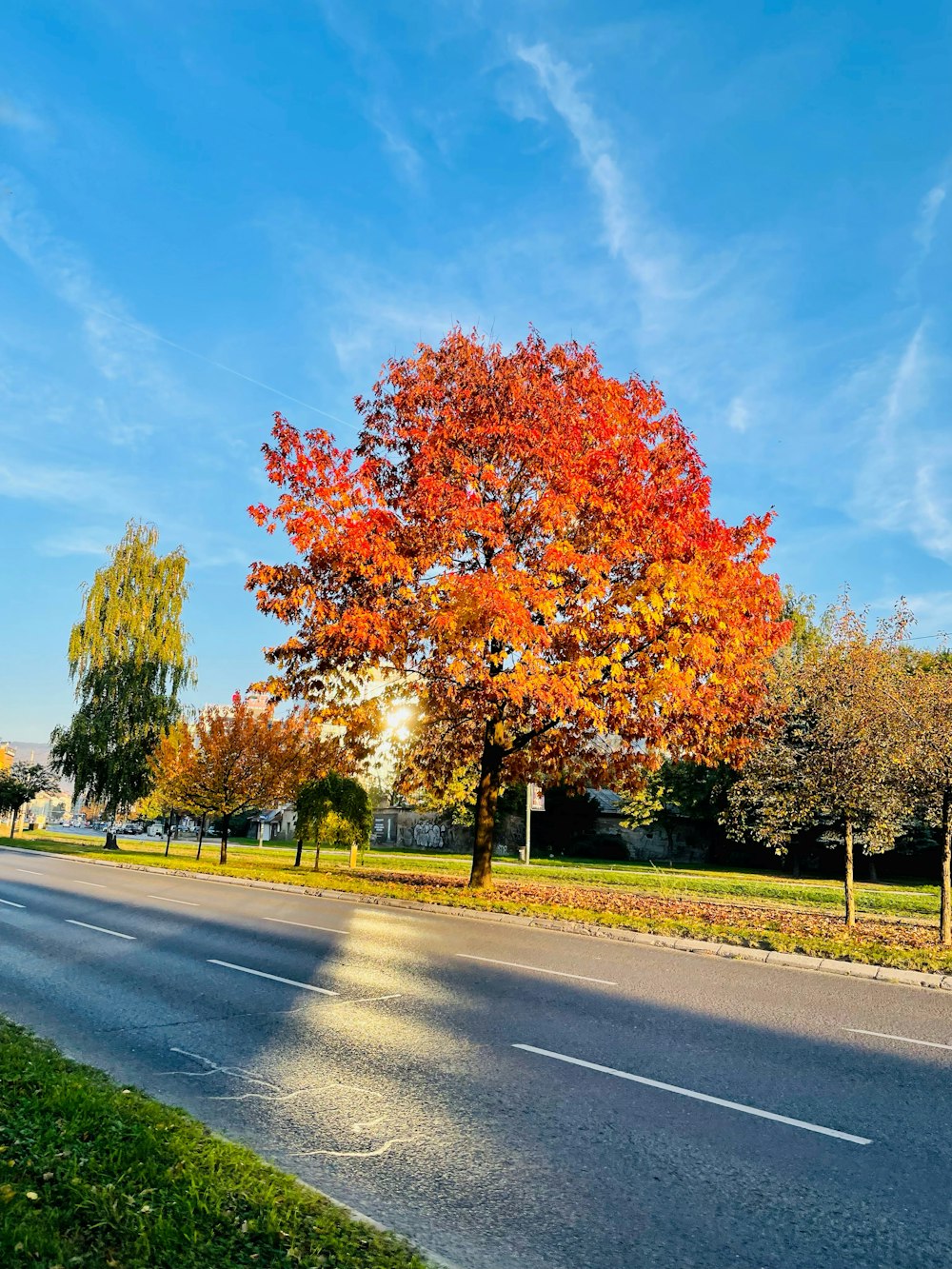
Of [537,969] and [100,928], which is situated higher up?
[537,969]

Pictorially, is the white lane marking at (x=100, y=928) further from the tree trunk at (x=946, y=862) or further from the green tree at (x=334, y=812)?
the green tree at (x=334, y=812)

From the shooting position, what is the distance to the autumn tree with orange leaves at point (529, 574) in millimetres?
16938

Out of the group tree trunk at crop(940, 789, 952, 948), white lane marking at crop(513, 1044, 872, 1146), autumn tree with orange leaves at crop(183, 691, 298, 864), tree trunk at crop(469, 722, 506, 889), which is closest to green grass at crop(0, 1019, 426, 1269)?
white lane marking at crop(513, 1044, 872, 1146)

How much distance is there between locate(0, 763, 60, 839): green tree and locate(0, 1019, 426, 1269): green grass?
48213mm

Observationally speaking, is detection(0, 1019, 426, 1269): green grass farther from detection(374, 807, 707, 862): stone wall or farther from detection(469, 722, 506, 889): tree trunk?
detection(374, 807, 707, 862): stone wall

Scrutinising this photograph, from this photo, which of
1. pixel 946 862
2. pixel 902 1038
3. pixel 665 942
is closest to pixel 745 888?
pixel 946 862

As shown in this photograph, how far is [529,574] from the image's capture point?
1697cm

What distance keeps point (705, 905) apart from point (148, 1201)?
61.5 feet

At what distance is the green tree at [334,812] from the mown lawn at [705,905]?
12.6 ft

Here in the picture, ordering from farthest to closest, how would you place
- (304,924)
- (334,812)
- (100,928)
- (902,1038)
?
(334,812) < (304,924) < (100,928) < (902,1038)

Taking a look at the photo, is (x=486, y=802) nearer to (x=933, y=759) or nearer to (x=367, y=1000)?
(x=933, y=759)

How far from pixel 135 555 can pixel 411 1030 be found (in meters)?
38.9

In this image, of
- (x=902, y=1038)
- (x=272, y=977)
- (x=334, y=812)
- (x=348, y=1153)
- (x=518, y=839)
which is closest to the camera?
(x=348, y=1153)

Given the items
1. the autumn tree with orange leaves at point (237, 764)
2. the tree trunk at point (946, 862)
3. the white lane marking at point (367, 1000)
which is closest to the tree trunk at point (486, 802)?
the tree trunk at point (946, 862)
